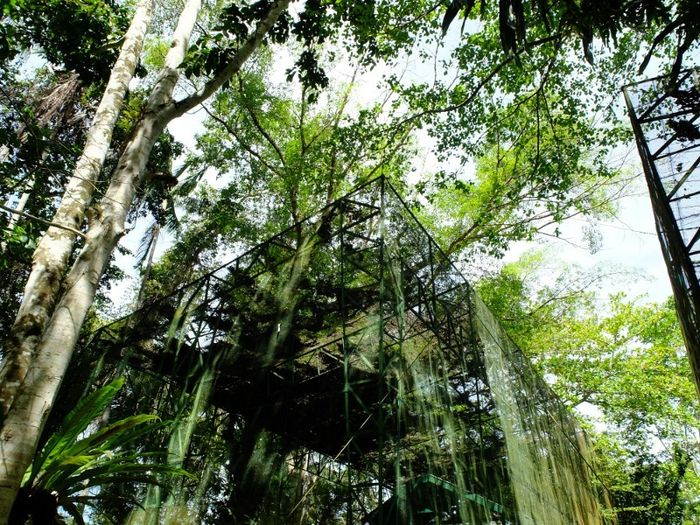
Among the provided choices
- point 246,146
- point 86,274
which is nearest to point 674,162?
point 86,274

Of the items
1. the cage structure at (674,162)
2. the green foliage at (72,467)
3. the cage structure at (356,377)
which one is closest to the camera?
the green foliage at (72,467)

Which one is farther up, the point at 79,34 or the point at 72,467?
the point at 79,34

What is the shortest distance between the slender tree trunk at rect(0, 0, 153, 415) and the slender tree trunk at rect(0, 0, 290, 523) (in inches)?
2.0

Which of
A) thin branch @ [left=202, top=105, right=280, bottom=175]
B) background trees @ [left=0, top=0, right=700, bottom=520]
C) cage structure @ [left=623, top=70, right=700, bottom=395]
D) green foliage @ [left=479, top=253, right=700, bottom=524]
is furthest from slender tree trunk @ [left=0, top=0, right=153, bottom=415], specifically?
green foliage @ [left=479, top=253, right=700, bottom=524]

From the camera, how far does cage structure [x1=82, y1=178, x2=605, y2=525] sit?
16.0 ft

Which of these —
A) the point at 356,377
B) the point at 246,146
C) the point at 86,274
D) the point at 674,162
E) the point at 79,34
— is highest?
the point at 246,146

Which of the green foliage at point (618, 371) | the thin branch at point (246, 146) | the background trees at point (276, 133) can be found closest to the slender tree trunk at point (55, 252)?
the background trees at point (276, 133)

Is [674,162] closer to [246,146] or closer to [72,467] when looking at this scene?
[72,467]

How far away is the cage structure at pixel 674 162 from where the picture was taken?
3.65m

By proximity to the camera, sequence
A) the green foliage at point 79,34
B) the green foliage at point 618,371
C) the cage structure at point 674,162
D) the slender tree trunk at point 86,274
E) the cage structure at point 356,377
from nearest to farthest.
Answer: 1. the slender tree trunk at point 86,274
2. the cage structure at point 674,162
3. the cage structure at point 356,377
4. the green foliage at point 79,34
5. the green foliage at point 618,371

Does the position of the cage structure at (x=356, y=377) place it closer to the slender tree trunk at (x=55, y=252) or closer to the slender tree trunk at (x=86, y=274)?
the slender tree trunk at (x=86, y=274)

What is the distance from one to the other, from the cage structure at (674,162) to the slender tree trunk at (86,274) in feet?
11.6

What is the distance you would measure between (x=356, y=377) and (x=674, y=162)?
12.9 ft

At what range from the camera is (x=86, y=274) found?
3.35 meters
